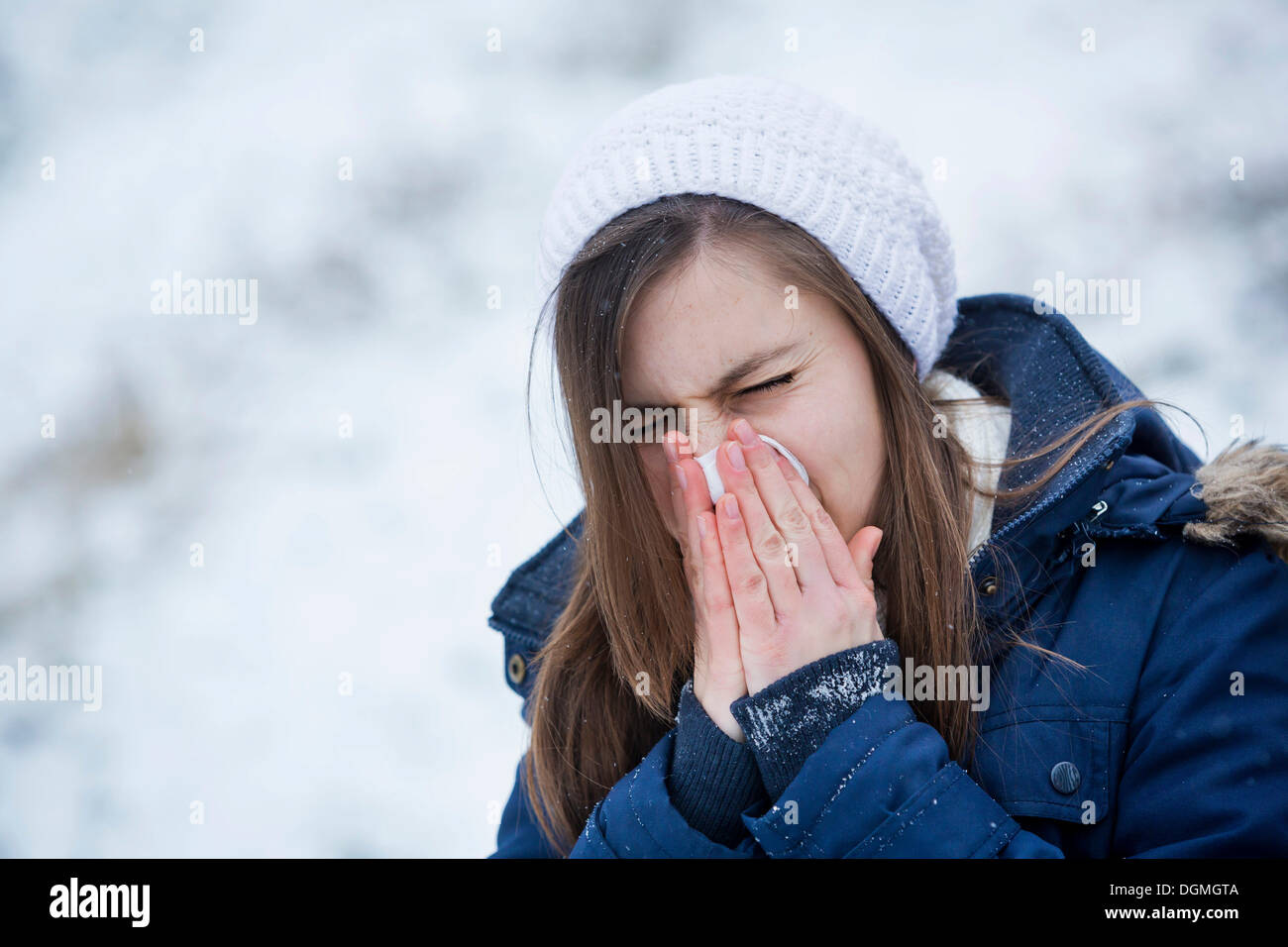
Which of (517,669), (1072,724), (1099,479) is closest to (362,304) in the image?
(517,669)

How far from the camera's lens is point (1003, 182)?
345 cm

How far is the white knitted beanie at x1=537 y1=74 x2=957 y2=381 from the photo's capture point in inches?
70.4

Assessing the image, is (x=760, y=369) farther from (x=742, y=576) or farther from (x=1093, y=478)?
(x=1093, y=478)

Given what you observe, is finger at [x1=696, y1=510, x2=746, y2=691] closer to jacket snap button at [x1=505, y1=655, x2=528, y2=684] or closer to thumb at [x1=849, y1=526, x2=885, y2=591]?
thumb at [x1=849, y1=526, x2=885, y2=591]

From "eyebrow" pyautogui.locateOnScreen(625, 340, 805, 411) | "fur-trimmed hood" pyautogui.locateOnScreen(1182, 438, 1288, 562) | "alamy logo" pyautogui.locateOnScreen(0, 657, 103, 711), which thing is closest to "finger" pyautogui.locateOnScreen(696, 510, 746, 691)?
"eyebrow" pyautogui.locateOnScreen(625, 340, 805, 411)

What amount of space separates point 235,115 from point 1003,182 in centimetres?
307

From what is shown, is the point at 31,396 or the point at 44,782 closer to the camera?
the point at 44,782

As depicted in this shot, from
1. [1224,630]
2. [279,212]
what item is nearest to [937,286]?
[1224,630]

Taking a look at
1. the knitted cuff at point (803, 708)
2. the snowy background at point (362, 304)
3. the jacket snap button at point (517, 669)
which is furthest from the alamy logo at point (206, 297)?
the knitted cuff at point (803, 708)

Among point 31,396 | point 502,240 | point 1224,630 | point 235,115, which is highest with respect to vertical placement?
point 235,115

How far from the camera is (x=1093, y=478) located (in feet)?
5.47
